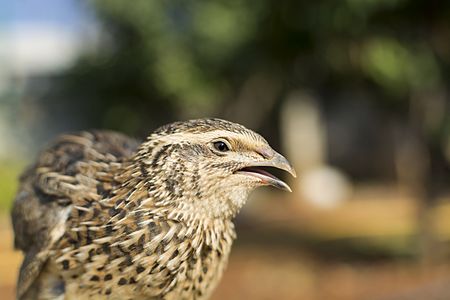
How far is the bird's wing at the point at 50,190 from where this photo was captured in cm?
435

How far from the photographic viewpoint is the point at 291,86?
45.1 feet

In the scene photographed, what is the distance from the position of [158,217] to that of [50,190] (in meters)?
0.95

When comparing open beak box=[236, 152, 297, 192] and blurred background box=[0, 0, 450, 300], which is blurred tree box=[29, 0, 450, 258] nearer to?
blurred background box=[0, 0, 450, 300]

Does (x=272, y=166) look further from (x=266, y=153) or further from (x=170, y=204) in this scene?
(x=170, y=204)

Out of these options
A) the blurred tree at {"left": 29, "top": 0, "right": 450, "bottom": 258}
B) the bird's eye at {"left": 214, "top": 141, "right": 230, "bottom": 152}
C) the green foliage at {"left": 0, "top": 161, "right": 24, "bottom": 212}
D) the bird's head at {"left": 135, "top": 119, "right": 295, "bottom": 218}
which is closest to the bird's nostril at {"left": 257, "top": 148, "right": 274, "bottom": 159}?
the bird's head at {"left": 135, "top": 119, "right": 295, "bottom": 218}

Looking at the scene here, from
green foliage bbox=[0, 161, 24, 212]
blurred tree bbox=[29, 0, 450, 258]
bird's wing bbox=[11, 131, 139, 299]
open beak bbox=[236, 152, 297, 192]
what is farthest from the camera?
green foliage bbox=[0, 161, 24, 212]

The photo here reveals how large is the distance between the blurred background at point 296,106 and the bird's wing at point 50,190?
4671 mm

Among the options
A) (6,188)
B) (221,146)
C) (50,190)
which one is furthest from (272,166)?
(6,188)

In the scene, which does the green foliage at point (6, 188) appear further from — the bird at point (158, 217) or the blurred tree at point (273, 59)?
the bird at point (158, 217)

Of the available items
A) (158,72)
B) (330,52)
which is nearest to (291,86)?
(330,52)

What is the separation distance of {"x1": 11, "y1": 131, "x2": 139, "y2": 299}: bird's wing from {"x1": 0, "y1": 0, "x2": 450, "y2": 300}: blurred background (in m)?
4.67

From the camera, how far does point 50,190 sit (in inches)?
179

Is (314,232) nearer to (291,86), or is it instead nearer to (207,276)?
(291,86)

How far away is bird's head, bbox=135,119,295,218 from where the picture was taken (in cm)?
379
